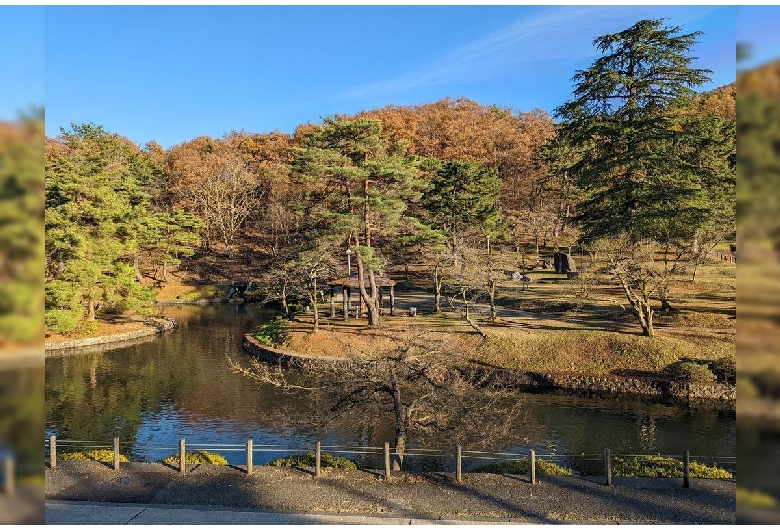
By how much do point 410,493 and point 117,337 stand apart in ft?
84.8

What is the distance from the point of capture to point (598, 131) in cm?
2775

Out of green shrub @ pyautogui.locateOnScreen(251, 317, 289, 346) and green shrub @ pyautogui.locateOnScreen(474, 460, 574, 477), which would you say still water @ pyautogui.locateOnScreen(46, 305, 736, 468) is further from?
green shrub @ pyautogui.locateOnScreen(251, 317, 289, 346)

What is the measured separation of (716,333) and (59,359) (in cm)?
3082

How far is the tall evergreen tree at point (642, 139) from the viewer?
25781 mm

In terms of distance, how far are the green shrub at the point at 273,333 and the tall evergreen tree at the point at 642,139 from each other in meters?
16.6

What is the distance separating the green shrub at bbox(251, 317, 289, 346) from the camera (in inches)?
1086

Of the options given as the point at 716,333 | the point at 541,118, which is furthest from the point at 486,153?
the point at 716,333
